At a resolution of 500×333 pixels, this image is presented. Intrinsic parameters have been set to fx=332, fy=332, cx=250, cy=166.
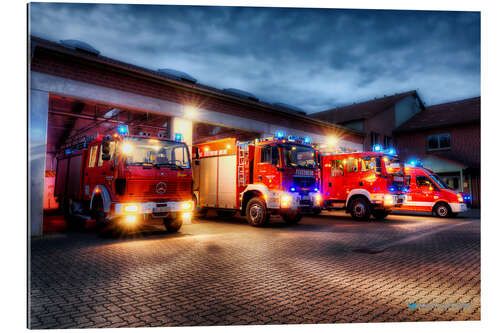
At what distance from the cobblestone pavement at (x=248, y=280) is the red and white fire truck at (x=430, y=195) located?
22.4 ft

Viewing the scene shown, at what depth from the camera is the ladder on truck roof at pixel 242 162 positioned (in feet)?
38.4

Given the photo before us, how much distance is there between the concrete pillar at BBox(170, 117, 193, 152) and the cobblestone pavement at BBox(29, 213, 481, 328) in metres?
4.98

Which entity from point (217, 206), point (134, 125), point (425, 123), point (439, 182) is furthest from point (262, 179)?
point (425, 123)

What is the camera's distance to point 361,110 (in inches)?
1158

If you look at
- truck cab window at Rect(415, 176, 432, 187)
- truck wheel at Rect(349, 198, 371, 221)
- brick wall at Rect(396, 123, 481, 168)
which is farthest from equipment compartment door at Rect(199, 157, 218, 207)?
brick wall at Rect(396, 123, 481, 168)

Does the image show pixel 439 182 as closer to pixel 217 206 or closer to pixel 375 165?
pixel 375 165

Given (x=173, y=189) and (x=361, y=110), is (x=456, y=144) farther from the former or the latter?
(x=173, y=189)

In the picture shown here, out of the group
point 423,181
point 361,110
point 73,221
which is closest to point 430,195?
point 423,181

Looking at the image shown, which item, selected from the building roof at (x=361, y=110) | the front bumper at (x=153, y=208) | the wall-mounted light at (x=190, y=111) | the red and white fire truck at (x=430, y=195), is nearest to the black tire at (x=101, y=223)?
the front bumper at (x=153, y=208)

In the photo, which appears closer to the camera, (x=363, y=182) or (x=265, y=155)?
(x=265, y=155)

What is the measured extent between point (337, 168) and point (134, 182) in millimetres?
9025

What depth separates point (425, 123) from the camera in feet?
89.4

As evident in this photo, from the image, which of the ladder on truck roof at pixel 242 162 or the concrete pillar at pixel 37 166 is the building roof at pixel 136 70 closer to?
the concrete pillar at pixel 37 166

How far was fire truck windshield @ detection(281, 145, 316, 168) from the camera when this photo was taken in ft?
36.2
